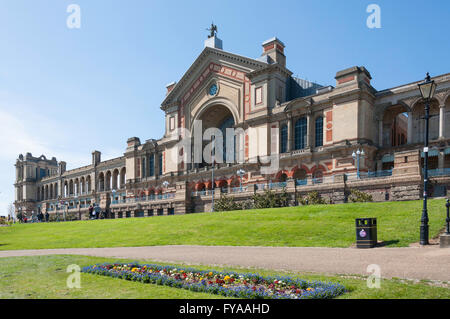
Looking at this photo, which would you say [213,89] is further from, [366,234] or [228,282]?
[228,282]

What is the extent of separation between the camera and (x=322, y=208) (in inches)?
890

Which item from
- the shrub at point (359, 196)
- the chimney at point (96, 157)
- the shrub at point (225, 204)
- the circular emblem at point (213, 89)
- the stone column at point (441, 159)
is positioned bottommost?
the shrub at point (225, 204)

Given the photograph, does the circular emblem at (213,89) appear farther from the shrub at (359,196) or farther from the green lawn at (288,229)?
the green lawn at (288,229)

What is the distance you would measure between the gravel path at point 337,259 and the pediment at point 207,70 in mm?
36207

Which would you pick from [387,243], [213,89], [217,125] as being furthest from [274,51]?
[387,243]

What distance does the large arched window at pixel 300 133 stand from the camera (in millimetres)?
43031

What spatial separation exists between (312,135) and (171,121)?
26.9 metres

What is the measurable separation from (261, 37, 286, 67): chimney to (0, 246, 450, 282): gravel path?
121ft

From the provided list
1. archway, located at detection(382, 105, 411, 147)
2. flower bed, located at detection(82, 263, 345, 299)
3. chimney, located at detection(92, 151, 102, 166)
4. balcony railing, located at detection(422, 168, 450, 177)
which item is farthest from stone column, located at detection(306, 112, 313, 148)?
chimney, located at detection(92, 151, 102, 166)

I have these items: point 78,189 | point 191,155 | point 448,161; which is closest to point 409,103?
point 448,161

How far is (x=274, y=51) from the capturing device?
4712 cm

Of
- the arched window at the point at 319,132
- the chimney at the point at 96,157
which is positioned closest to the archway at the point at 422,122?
the arched window at the point at 319,132

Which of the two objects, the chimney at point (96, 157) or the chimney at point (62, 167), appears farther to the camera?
the chimney at point (62, 167)

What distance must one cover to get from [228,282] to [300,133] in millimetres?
36994
